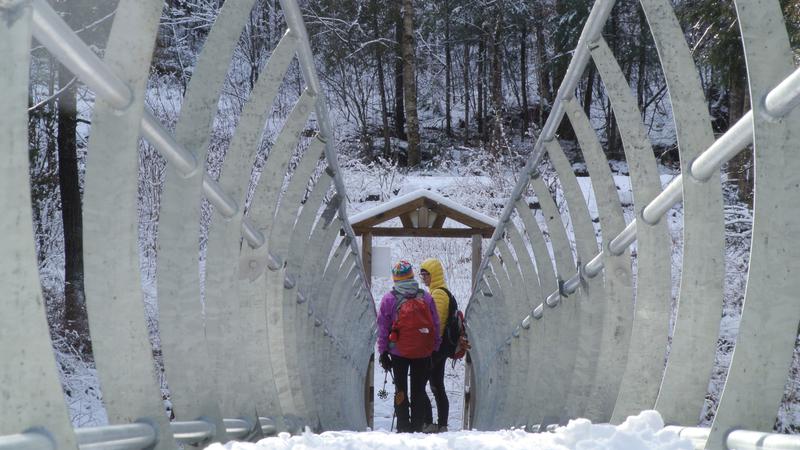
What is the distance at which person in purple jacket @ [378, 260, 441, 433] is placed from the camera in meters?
7.08

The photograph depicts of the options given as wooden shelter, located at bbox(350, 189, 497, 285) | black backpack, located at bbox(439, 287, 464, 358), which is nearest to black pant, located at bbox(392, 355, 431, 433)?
black backpack, located at bbox(439, 287, 464, 358)

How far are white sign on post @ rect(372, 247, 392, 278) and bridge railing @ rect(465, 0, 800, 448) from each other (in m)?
5.83

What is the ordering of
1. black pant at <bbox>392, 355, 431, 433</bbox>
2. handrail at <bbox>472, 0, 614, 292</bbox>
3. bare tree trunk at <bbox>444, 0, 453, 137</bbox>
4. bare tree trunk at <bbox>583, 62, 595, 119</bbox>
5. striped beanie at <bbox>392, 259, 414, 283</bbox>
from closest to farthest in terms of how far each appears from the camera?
handrail at <bbox>472, 0, 614, 292</bbox>, striped beanie at <bbox>392, 259, 414, 283</bbox>, black pant at <bbox>392, 355, 431, 433</bbox>, bare tree trunk at <bbox>583, 62, 595, 119</bbox>, bare tree trunk at <bbox>444, 0, 453, 137</bbox>

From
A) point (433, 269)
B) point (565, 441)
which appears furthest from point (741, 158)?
point (565, 441)

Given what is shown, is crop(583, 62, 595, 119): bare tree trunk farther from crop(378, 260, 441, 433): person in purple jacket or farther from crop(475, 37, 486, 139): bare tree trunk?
crop(378, 260, 441, 433): person in purple jacket

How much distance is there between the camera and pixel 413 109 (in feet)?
72.7

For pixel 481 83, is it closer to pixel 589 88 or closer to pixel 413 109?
pixel 589 88

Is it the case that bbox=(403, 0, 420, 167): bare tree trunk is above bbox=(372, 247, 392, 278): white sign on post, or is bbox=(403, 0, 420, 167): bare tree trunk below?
above

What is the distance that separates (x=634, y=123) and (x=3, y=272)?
6.61ft

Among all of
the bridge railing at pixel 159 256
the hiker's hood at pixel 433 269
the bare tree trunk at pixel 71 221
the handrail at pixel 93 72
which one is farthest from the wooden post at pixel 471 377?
the handrail at pixel 93 72

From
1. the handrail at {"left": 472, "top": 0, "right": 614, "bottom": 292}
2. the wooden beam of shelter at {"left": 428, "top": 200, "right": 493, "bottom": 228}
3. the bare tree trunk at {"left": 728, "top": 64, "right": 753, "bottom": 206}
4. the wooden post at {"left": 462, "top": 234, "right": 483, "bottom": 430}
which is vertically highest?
the bare tree trunk at {"left": 728, "top": 64, "right": 753, "bottom": 206}

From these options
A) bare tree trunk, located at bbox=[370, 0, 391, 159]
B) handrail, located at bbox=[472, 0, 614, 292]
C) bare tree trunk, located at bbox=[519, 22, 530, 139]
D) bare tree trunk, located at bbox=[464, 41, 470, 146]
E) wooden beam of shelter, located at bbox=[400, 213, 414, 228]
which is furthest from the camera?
bare tree trunk, located at bbox=[519, 22, 530, 139]

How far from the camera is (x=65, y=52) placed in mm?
1466

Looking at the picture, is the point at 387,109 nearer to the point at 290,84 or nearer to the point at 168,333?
the point at 290,84
